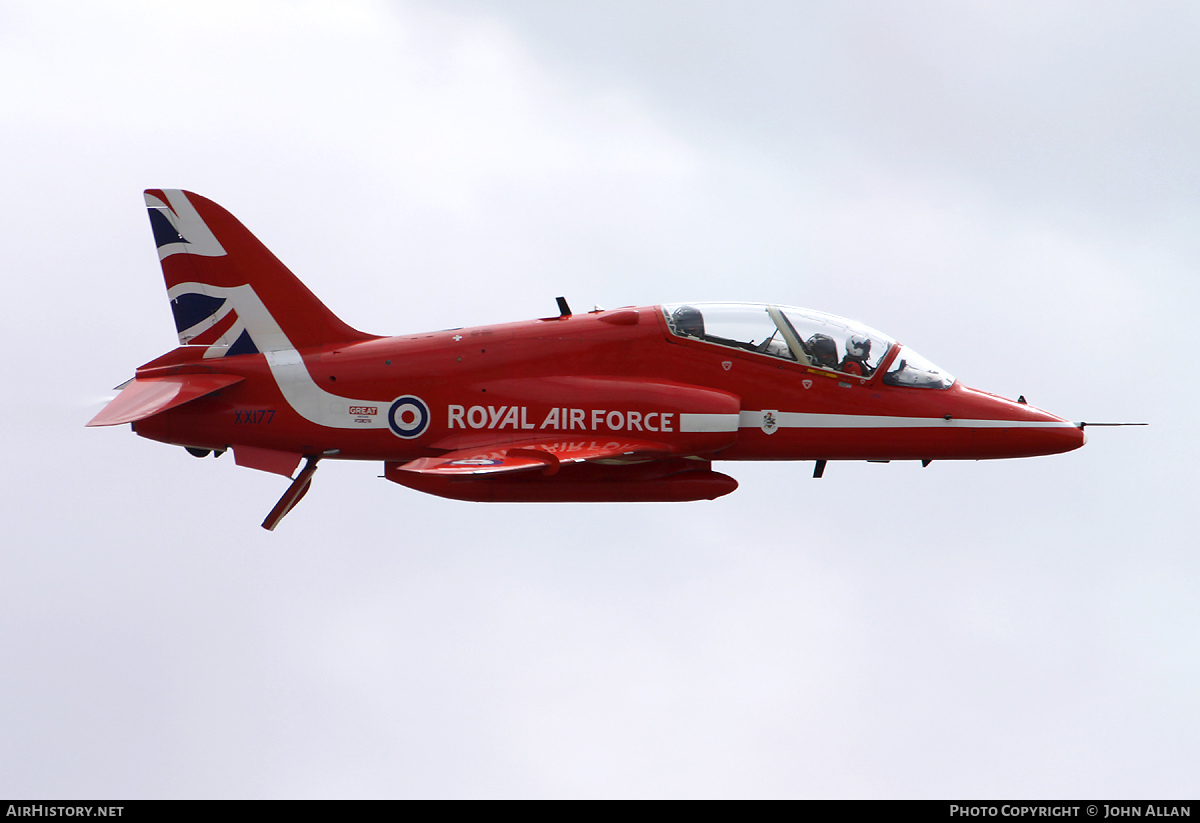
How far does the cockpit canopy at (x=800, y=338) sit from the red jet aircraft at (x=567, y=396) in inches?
0.9

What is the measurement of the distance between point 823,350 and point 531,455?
4.51 m

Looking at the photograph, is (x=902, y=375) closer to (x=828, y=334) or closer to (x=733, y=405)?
(x=828, y=334)

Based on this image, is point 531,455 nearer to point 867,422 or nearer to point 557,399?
point 557,399

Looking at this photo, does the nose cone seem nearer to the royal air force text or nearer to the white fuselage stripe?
the white fuselage stripe

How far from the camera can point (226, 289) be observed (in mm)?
18234

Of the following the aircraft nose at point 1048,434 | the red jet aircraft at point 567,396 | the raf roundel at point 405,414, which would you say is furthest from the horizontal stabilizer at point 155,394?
the aircraft nose at point 1048,434

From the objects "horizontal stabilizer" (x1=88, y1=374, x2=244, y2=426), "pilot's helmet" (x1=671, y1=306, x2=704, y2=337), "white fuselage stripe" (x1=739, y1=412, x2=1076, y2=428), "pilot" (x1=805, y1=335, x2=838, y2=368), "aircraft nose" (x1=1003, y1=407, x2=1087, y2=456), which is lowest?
"aircraft nose" (x1=1003, y1=407, x2=1087, y2=456)

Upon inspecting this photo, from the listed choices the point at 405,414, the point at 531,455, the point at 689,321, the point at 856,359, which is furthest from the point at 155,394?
the point at 856,359

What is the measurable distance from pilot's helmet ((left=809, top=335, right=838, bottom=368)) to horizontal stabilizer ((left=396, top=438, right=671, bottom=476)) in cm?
262

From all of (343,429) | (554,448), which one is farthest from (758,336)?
(343,429)

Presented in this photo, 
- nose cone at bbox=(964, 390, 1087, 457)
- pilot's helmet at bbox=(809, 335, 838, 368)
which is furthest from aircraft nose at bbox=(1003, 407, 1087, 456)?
pilot's helmet at bbox=(809, 335, 838, 368)

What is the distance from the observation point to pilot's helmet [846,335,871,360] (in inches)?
702

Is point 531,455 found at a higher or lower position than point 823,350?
lower

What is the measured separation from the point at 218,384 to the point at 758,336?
7657mm
